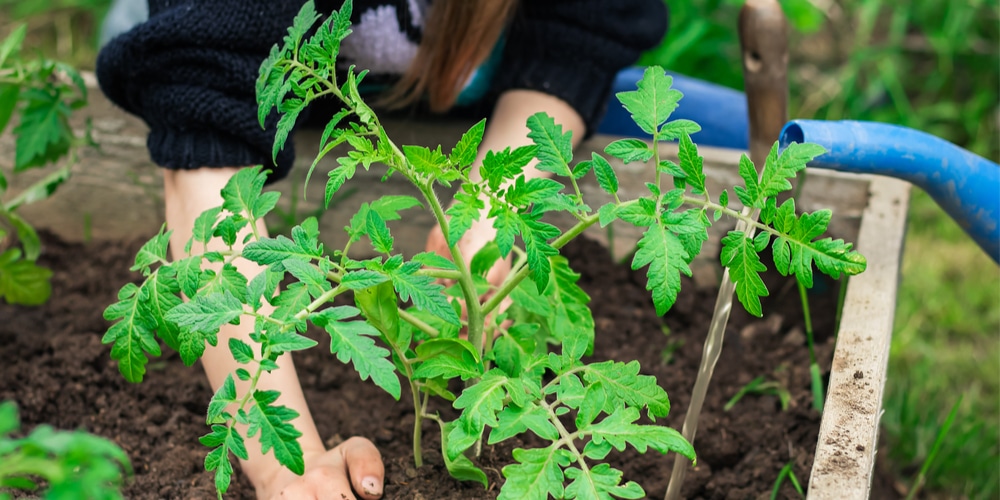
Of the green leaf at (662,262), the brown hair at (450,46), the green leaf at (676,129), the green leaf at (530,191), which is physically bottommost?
the green leaf at (662,262)

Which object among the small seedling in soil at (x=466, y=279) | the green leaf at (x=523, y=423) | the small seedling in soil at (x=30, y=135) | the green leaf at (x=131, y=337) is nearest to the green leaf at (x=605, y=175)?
the small seedling in soil at (x=466, y=279)

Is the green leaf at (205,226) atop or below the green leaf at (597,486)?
atop

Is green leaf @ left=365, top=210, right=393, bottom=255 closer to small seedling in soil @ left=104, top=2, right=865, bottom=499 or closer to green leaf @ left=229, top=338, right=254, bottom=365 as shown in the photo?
small seedling in soil @ left=104, top=2, right=865, bottom=499

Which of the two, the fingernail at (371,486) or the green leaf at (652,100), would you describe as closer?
the green leaf at (652,100)

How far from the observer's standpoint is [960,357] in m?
2.04

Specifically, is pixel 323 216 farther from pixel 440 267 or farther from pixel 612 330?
pixel 440 267

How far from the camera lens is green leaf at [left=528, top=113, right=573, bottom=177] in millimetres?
883

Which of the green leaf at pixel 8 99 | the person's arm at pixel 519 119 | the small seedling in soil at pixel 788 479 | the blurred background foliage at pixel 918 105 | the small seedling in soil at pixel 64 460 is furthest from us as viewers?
the blurred background foliage at pixel 918 105

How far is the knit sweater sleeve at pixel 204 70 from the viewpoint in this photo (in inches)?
50.2

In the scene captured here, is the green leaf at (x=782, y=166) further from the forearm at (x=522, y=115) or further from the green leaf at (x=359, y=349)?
the forearm at (x=522, y=115)

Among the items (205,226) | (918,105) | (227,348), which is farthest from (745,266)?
(918,105)

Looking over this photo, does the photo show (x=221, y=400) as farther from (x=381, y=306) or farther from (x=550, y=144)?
(x=550, y=144)

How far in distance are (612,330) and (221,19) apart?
0.75m

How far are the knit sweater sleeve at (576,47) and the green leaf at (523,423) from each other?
33.9 inches
